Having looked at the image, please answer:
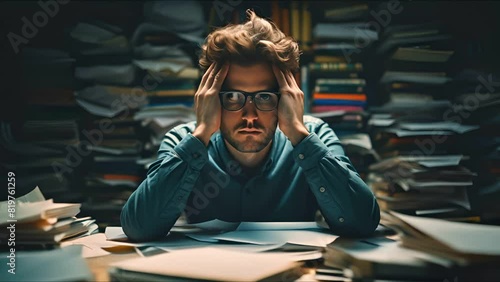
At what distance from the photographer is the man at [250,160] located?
3.28ft

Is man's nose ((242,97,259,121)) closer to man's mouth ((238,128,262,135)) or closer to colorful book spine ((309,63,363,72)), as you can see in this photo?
man's mouth ((238,128,262,135))

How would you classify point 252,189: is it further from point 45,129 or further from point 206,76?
point 45,129

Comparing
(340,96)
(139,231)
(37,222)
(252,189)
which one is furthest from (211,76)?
(340,96)

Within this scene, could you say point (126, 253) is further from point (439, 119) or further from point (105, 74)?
point (439, 119)

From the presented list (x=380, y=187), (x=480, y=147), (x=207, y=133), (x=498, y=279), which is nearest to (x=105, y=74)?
(x=207, y=133)

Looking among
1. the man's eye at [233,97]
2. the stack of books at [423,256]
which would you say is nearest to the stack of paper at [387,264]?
the stack of books at [423,256]

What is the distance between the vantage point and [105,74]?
2.05 m

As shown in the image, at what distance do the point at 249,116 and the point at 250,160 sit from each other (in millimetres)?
252

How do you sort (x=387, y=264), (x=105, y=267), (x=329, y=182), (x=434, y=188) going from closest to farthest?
(x=387, y=264) → (x=105, y=267) → (x=329, y=182) → (x=434, y=188)

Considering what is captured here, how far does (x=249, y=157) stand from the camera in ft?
4.22

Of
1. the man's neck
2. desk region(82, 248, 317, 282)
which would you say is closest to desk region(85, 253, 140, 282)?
desk region(82, 248, 317, 282)

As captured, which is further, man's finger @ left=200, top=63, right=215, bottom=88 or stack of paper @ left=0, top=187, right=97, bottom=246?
man's finger @ left=200, top=63, right=215, bottom=88

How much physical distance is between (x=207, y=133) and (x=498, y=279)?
0.74 meters

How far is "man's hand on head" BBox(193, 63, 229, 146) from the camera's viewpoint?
1.08 m
